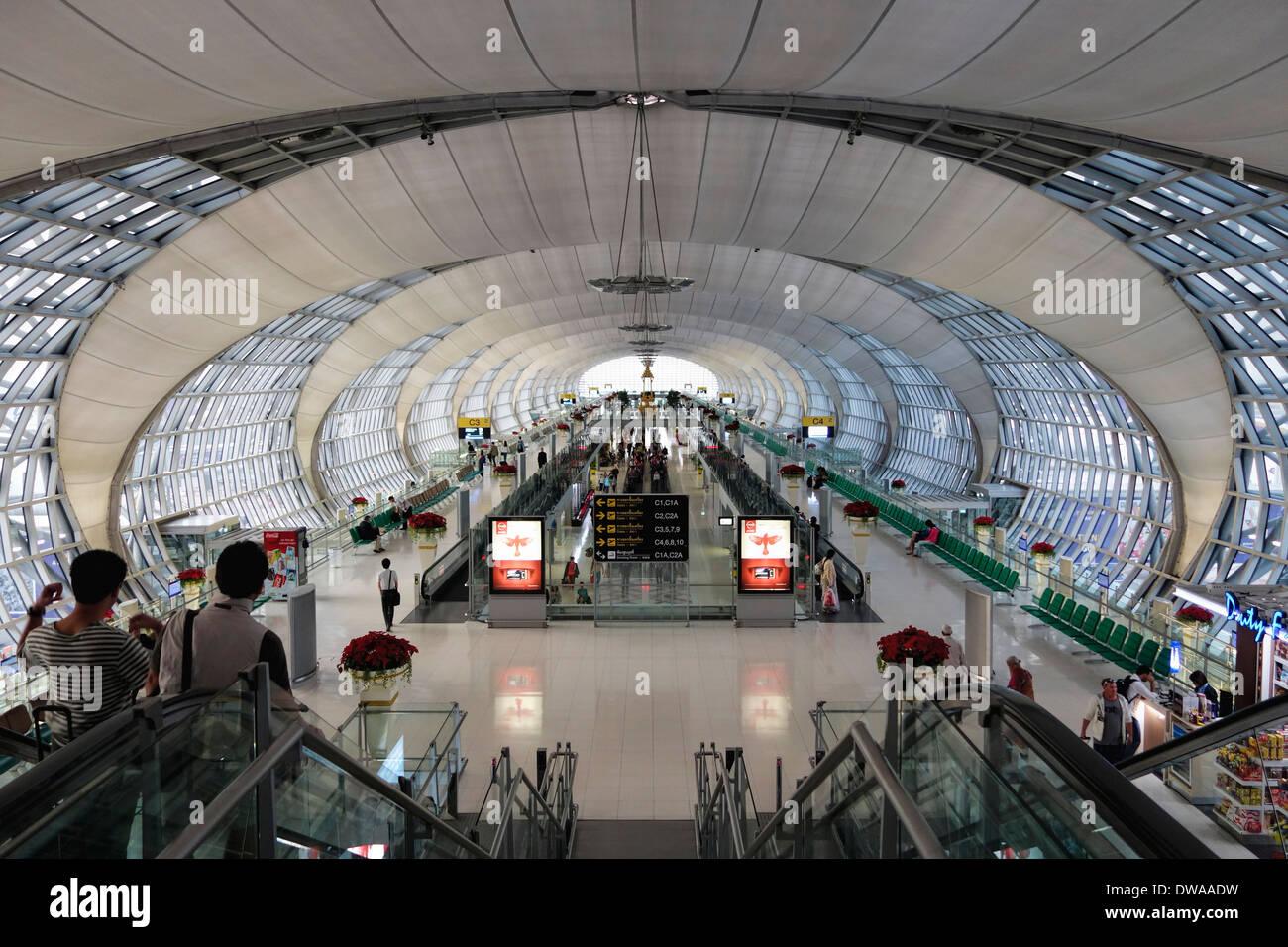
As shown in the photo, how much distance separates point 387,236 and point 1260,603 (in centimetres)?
2258

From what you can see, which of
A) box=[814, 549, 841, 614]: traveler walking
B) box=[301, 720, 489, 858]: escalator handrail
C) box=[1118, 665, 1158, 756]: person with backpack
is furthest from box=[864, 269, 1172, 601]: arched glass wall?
box=[301, 720, 489, 858]: escalator handrail

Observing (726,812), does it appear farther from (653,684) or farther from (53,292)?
(53,292)

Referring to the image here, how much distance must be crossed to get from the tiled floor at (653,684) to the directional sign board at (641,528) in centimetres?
148

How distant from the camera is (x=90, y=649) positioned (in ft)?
13.0

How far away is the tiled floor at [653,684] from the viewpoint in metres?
10.2

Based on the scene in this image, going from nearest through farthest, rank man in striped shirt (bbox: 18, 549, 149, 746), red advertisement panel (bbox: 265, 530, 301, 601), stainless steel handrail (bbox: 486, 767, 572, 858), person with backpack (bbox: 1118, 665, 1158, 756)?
man in striped shirt (bbox: 18, 549, 149, 746) → stainless steel handrail (bbox: 486, 767, 572, 858) → person with backpack (bbox: 1118, 665, 1158, 756) → red advertisement panel (bbox: 265, 530, 301, 601)

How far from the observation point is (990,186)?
22391 mm

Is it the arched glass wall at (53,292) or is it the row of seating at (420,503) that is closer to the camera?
the arched glass wall at (53,292)

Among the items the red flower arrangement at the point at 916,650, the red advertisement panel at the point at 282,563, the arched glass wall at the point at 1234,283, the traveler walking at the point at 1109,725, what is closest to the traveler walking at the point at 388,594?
the red advertisement panel at the point at 282,563

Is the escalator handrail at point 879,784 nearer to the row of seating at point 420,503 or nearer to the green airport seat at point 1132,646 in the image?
the green airport seat at point 1132,646

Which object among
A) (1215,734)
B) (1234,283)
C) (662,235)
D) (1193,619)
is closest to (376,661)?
(1215,734)

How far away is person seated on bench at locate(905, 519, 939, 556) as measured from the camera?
22859mm

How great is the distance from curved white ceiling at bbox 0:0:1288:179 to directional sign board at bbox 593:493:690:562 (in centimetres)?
755

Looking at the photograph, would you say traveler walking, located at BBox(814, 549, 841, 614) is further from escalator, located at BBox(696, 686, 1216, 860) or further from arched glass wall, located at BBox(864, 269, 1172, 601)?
arched glass wall, located at BBox(864, 269, 1172, 601)
